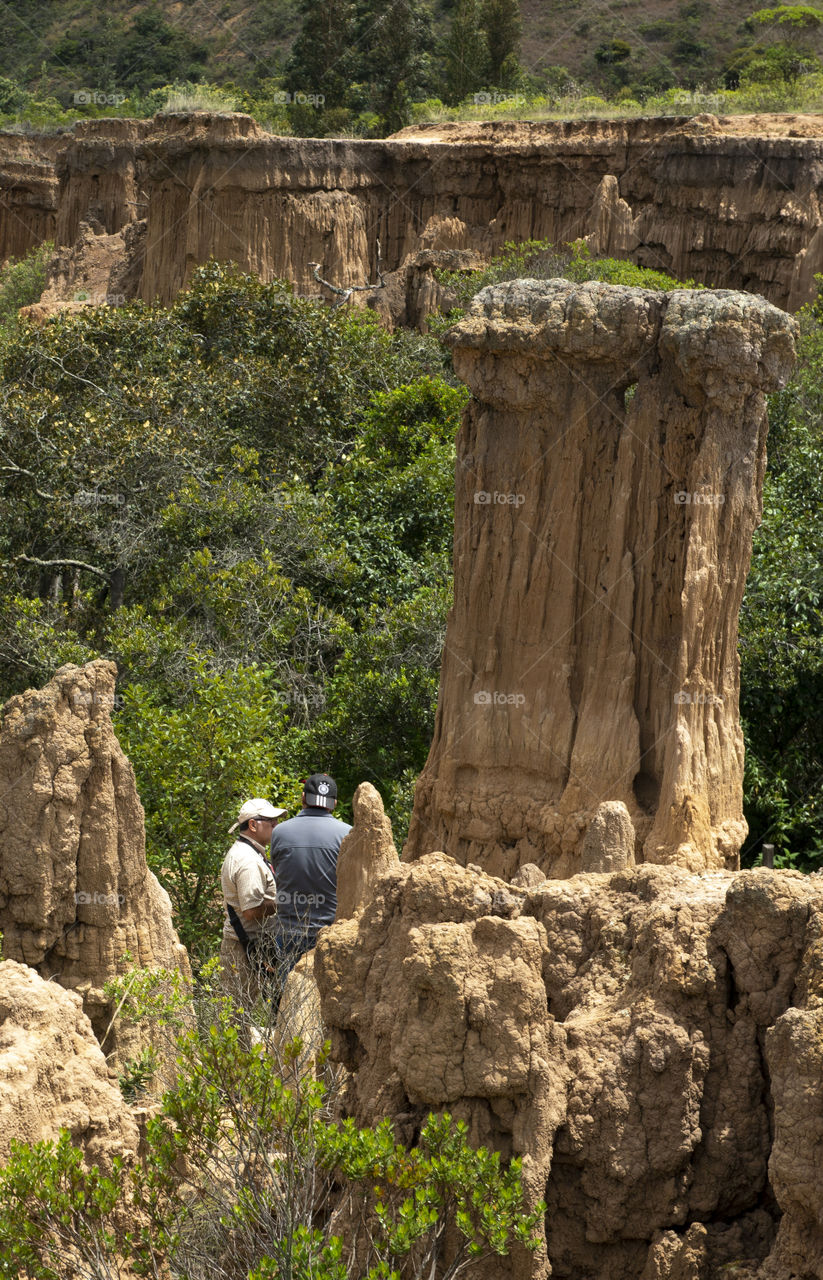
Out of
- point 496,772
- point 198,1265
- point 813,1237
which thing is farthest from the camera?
point 496,772

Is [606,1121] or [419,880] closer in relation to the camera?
[606,1121]

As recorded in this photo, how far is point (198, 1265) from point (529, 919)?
59.9 inches

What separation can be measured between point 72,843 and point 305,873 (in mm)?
1289

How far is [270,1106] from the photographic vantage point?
5.19m

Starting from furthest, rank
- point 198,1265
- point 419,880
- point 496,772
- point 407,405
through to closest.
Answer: point 407,405 → point 496,772 → point 419,880 → point 198,1265

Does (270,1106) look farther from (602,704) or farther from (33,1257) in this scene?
(602,704)

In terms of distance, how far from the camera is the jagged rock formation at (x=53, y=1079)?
5.40 metres

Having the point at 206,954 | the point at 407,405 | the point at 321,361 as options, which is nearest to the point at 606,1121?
the point at 206,954

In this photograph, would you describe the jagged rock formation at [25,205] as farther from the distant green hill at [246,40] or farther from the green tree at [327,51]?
the distant green hill at [246,40]

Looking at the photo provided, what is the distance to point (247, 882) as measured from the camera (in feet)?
27.3

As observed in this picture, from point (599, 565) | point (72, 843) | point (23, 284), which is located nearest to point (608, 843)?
point (72, 843)

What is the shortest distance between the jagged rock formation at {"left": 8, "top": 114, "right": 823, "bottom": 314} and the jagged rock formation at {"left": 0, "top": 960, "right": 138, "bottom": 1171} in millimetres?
23286

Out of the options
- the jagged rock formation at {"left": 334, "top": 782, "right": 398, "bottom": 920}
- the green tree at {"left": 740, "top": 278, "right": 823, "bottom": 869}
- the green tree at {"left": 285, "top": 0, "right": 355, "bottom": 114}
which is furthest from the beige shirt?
the green tree at {"left": 285, "top": 0, "right": 355, "bottom": 114}

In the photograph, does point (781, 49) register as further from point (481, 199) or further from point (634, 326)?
point (634, 326)
